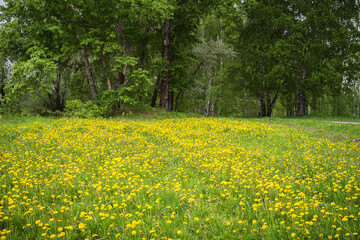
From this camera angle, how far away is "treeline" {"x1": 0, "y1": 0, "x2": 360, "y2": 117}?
17359 millimetres

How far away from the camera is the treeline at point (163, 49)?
17.4 meters

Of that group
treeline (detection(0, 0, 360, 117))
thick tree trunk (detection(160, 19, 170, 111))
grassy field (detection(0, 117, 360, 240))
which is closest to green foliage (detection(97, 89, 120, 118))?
treeline (detection(0, 0, 360, 117))

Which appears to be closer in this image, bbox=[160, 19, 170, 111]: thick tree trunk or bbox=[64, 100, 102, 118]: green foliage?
bbox=[64, 100, 102, 118]: green foliage

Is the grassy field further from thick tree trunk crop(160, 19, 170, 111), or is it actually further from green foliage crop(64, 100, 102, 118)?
thick tree trunk crop(160, 19, 170, 111)

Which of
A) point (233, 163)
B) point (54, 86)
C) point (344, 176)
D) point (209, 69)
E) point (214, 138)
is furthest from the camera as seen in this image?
point (54, 86)

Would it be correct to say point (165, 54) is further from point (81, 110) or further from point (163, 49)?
point (81, 110)

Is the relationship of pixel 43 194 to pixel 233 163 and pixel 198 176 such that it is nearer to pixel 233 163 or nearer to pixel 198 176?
pixel 198 176

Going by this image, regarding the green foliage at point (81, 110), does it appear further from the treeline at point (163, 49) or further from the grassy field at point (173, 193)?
the grassy field at point (173, 193)

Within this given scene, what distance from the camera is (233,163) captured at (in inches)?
253

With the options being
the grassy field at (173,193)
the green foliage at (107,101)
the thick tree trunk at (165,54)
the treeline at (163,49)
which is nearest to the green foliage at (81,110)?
the treeline at (163,49)

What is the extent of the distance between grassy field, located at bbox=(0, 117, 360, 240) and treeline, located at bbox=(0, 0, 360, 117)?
428 inches

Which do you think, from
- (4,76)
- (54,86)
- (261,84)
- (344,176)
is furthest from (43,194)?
(4,76)

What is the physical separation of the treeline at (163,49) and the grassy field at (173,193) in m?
10.9

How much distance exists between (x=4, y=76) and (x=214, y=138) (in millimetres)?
36154
